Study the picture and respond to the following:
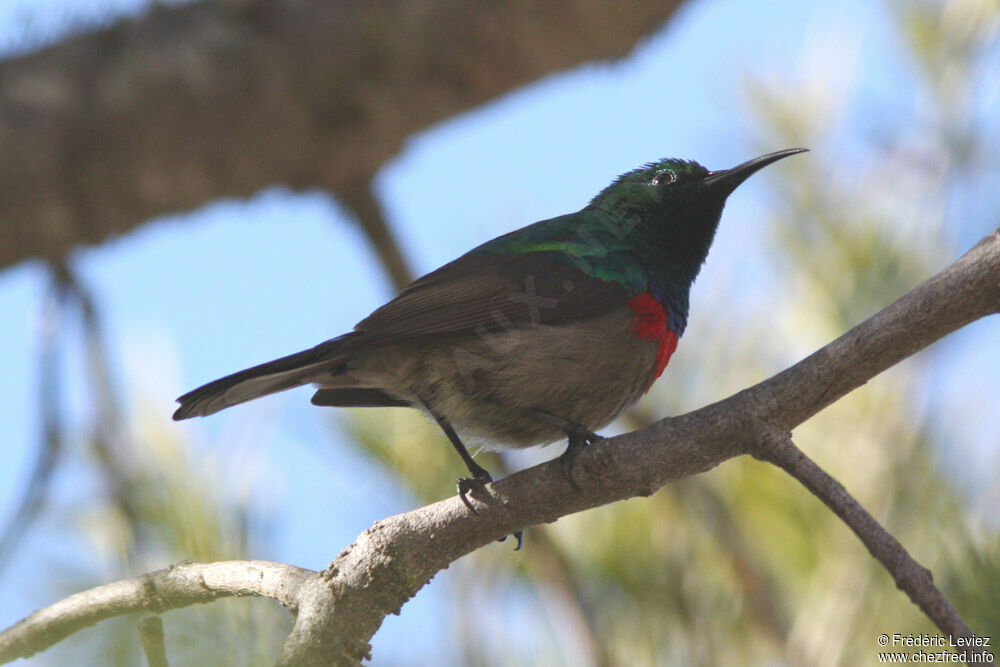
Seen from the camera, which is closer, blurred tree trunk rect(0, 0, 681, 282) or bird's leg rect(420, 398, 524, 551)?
bird's leg rect(420, 398, 524, 551)

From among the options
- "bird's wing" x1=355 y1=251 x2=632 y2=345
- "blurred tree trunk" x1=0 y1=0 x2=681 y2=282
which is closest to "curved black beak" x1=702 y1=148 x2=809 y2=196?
"bird's wing" x1=355 y1=251 x2=632 y2=345

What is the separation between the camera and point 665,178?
4316 mm

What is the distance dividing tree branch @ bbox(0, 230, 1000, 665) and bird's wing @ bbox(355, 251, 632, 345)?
88 cm

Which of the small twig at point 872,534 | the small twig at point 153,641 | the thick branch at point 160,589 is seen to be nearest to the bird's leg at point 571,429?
the small twig at point 872,534

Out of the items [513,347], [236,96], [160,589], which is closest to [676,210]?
[513,347]

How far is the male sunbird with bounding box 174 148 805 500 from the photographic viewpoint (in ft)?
11.7

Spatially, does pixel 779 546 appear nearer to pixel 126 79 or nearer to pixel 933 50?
pixel 933 50

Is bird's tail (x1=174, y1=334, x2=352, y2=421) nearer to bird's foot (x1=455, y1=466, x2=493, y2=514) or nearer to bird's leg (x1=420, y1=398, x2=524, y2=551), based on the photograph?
bird's leg (x1=420, y1=398, x2=524, y2=551)

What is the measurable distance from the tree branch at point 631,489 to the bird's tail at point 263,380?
0.89 m

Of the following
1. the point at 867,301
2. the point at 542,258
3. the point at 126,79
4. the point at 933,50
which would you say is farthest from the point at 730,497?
the point at 126,79

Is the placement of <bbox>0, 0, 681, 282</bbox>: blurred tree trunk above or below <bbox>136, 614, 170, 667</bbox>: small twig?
above

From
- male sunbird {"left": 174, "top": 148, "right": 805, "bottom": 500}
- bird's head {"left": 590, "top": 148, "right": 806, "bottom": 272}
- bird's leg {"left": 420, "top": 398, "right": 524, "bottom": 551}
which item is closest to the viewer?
bird's leg {"left": 420, "top": 398, "right": 524, "bottom": 551}

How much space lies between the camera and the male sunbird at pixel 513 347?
3.56 meters

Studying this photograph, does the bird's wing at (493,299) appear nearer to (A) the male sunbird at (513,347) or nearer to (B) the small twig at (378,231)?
(A) the male sunbird at (513,347)
